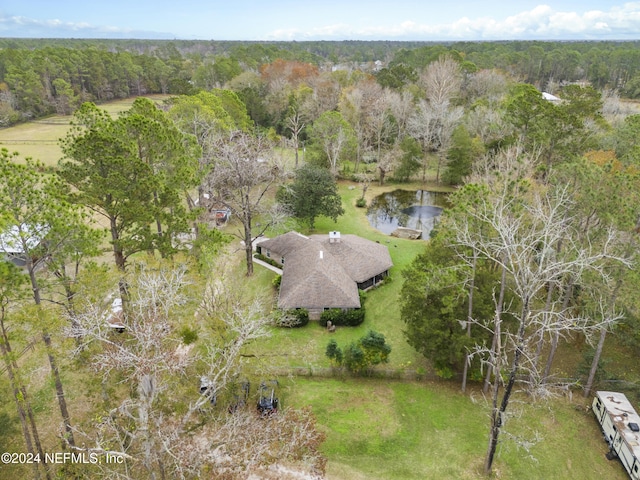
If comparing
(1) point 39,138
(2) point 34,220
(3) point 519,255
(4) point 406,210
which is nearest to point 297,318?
(3) point 519,255

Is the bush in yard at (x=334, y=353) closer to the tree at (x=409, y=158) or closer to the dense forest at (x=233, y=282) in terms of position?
the dense forest at (x=233, y=282)

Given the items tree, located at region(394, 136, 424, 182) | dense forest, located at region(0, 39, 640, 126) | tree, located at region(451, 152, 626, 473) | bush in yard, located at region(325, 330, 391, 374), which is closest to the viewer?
tree, located at region(451, 152, 626, 473)

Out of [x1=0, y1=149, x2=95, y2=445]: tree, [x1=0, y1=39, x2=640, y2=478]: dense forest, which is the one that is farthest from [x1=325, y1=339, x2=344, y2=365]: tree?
[x1=0, y1=149, x2=95, y2=445]: tree

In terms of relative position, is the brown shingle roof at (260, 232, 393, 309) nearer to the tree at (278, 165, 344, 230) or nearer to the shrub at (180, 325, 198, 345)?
the tree at (278, 165, 344, 230)

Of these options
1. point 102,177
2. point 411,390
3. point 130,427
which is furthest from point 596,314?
point 102,177

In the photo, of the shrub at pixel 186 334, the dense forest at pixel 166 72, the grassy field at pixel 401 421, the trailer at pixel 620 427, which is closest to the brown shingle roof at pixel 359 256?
the grassy field at pixel 401 421

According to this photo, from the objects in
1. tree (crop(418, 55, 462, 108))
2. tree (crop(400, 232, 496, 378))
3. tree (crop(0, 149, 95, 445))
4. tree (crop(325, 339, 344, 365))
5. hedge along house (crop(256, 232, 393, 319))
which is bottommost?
tree (crop(325, 339, 344, 365))

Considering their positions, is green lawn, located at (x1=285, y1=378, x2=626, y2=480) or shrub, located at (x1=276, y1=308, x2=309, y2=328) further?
shrub, located at (x1=276, y1=308, x2=309, y2=328)

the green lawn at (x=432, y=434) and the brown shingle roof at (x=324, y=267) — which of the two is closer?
the green lawn at (x=432, y=434)
